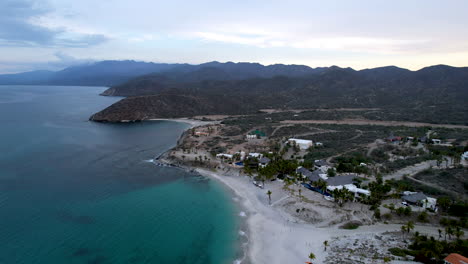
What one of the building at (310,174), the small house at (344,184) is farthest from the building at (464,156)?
the building at (310,174)

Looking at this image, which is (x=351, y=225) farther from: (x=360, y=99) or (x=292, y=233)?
(x=360, y=99)

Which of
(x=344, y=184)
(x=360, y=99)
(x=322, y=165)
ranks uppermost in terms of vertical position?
(x=360, y=99)

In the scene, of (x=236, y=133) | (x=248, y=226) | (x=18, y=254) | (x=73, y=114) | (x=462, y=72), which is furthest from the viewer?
(x=462, y=72)

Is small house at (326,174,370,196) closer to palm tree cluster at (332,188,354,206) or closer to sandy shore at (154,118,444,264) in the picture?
palm tree cluster at (332,188,354,206)

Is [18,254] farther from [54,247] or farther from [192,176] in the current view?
[192,176]

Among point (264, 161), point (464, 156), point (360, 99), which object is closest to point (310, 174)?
point (264, 161)

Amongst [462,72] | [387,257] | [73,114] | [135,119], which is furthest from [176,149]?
[462,72]
